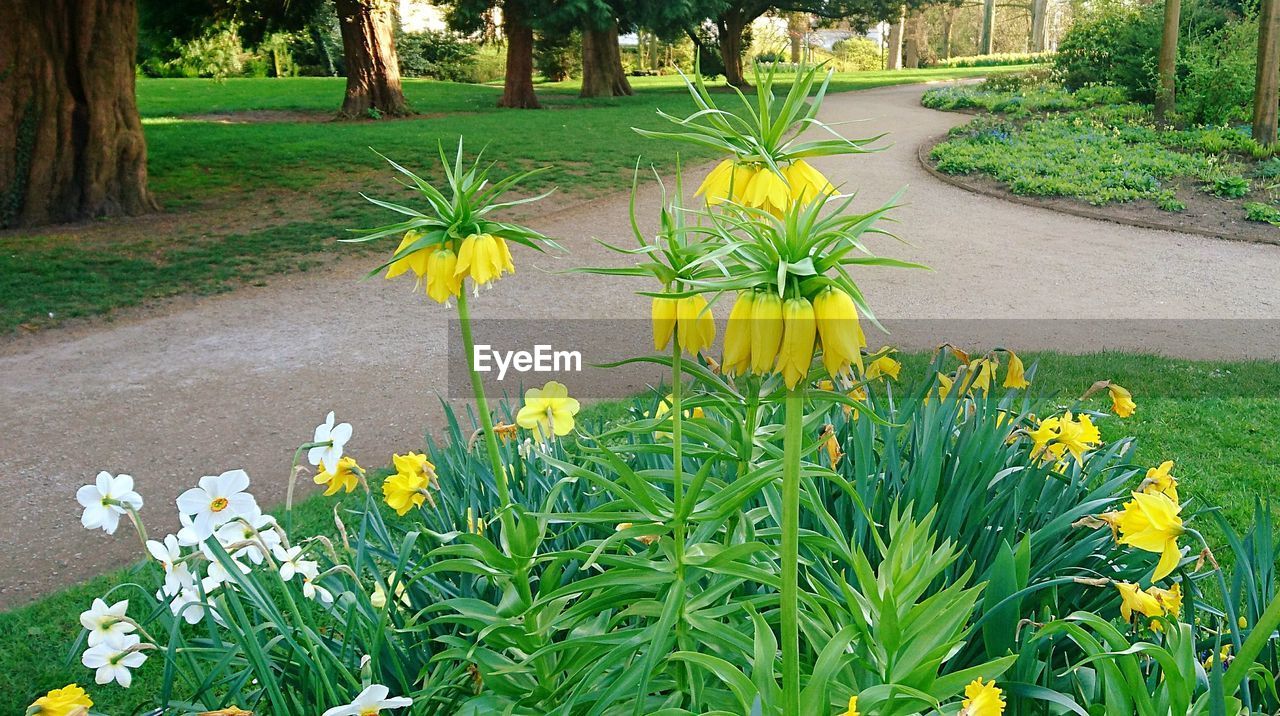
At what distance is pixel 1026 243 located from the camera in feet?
31.0

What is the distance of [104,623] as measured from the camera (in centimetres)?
179

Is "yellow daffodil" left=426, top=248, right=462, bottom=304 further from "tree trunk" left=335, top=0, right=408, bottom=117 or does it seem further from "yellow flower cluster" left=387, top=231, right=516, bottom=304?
"tree trunk" left=335, top=0, right=408, bottom=117

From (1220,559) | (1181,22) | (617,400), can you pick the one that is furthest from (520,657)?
(1181,22)

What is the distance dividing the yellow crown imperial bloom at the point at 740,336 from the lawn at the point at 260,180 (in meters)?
4.52

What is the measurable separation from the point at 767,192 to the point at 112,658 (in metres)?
1.45

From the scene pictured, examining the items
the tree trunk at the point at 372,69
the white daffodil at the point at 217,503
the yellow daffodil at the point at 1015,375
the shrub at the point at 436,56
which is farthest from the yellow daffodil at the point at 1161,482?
the shrub at the point at 436,56

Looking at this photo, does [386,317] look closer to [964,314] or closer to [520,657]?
[964,314]

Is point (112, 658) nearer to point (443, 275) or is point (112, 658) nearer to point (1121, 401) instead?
point (443, 275)

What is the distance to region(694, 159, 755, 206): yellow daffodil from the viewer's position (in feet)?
4.97

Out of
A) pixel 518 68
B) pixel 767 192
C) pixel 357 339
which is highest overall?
pixel 518 68

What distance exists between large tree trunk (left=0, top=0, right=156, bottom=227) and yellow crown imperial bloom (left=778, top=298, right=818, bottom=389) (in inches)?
432

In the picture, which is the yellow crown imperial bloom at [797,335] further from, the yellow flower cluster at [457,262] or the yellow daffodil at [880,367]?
the yellow daffodil at [880,367]

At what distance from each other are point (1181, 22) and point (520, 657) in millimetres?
19963

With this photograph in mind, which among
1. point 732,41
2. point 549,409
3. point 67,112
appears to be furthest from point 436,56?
point 549,409
